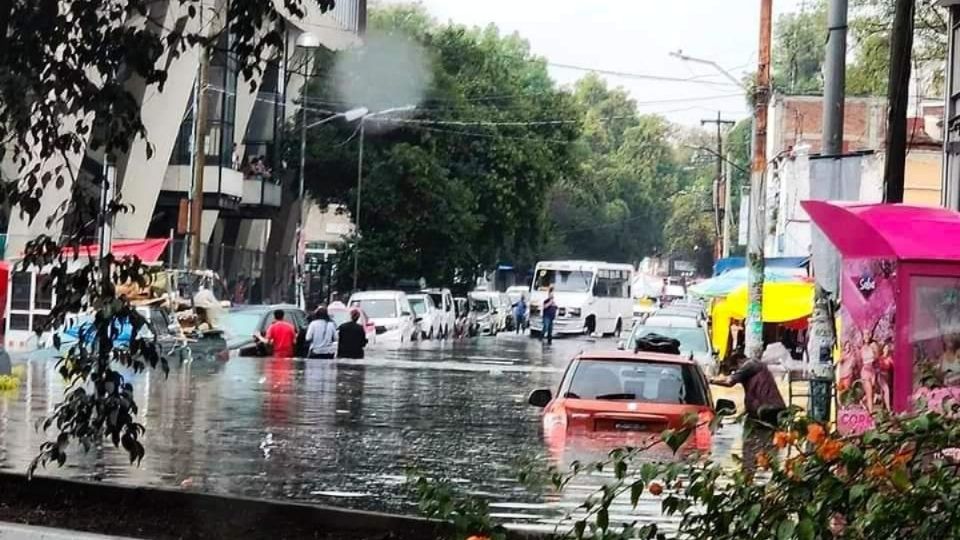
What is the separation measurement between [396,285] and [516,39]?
26.6 meters

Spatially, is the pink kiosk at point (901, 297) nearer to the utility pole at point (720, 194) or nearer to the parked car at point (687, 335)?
the parked car at point (687, 335)

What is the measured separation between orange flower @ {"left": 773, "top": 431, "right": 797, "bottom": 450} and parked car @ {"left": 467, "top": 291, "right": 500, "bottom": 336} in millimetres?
51863

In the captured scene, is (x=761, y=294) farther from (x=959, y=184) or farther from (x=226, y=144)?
(x=226, y=144)

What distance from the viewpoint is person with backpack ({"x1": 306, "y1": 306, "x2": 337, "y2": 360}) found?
3000 cm

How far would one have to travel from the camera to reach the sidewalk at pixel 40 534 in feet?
27.3

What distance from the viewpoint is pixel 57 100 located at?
9055mm

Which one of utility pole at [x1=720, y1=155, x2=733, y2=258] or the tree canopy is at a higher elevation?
the tree canopy

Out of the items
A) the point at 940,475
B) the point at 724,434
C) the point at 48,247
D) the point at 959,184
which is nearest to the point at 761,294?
the point at 959,184

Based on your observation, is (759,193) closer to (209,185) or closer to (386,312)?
(386,312)

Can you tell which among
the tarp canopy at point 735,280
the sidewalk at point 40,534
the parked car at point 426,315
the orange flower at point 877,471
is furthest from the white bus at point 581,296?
the orange flower at point 877,471

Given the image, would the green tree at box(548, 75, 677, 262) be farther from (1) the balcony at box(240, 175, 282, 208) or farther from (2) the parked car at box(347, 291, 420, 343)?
(2) the parked car at box(347, 291, 420, 343)

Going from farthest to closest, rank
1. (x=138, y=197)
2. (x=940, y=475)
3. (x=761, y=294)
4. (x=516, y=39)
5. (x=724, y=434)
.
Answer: (x=516, y=39) < (x=138, y=197) < (x=761, y=294) < (x=724, y=434) < (x=940, y=475)

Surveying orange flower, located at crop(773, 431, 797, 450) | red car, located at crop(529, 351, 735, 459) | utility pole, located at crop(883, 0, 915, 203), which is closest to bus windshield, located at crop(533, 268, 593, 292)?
red car, located at crop(529, 351, 735, 459)

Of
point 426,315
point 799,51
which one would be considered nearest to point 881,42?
point 426,315
